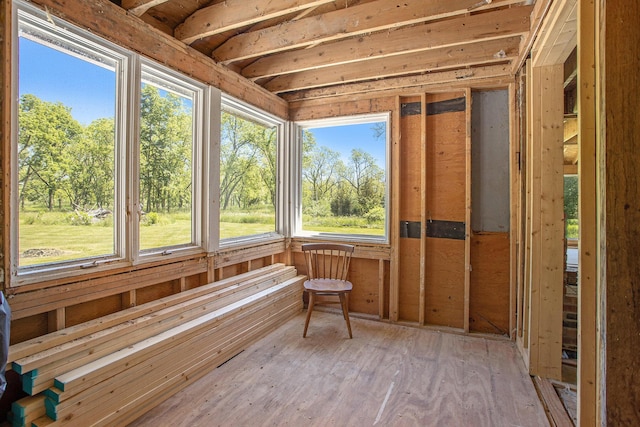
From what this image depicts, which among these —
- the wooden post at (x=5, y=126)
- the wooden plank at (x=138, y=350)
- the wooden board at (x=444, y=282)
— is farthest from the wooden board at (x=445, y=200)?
the wooden post at (x=5, y=126)

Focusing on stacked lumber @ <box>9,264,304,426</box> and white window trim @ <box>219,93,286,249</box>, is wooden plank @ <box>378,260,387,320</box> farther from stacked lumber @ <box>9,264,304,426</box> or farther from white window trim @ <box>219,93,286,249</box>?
stacked lumber @ <box>9,264,304,426</box>

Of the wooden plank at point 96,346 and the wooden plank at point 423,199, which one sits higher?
the wooden plank at point 423,199

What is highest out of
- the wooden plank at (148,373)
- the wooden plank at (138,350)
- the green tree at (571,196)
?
the green tree at (571,196)

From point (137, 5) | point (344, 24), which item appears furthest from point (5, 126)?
point (344, 24)

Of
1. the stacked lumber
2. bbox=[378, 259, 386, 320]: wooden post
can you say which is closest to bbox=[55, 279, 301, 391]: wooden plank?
the stacked lumber

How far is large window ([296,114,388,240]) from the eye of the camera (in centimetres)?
372

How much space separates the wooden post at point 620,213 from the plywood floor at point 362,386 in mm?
912

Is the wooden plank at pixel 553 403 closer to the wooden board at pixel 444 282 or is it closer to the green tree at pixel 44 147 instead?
the wooden board at pixel 444 282

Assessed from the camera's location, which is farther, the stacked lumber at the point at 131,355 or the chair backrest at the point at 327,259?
the chair backrest at the point at 327,259

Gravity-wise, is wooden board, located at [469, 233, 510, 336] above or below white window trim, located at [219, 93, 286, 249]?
below

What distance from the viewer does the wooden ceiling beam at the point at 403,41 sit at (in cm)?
238

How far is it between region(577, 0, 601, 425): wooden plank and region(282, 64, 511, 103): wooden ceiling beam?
69.0 inches

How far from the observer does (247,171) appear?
345cm

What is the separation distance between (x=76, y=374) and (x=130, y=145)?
1432 millimetres
